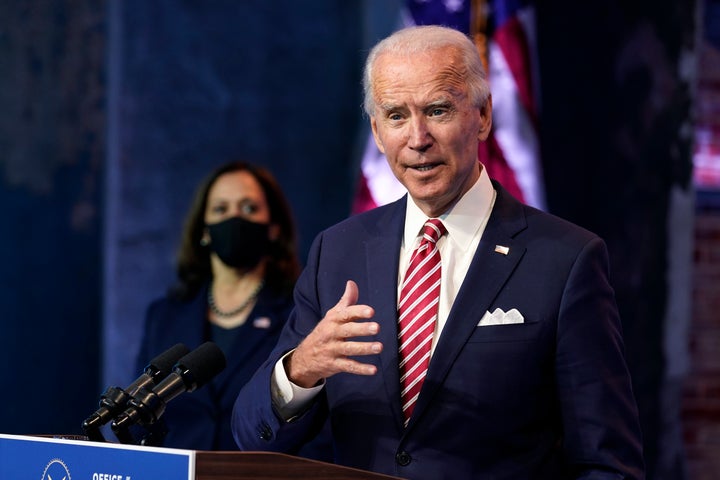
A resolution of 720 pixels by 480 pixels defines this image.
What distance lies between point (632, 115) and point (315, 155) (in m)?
1.53

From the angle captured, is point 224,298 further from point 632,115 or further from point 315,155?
point 632,115

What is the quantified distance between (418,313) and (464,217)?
8.9 inches

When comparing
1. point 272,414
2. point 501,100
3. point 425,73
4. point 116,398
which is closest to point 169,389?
point 116,398

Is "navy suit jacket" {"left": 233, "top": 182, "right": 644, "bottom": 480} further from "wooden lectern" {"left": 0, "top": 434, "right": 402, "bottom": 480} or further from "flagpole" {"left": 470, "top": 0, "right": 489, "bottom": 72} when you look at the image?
"flagpole" {"left": 470, "top": 0, "right": 489, "bottom": 72}

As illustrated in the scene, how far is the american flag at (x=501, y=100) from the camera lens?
4.28 m

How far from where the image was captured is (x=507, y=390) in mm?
1843

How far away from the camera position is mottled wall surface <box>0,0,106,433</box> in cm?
471

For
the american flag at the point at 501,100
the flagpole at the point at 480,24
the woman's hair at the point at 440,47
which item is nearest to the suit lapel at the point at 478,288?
the woman's hair at the point at 440,47

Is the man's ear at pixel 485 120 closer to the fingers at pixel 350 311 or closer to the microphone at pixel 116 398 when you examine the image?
the fingers at pixel 350 311

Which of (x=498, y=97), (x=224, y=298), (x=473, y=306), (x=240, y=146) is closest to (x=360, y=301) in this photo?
(x=473, y=306)

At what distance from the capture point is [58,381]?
4.84 metres

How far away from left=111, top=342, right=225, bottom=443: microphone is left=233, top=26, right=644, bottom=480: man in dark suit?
0.44 ft

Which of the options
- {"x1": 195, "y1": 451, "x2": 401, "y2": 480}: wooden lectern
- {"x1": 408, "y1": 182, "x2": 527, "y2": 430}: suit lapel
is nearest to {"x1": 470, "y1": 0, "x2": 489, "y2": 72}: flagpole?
{"x1": 408, "y1": 182, "x2": 527, "y2": 430}: suit lapel

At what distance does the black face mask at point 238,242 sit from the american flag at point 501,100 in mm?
808
